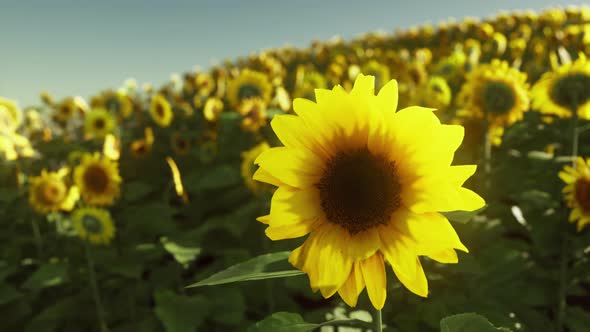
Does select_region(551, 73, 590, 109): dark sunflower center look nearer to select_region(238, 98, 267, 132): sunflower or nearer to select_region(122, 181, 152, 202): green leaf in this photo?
select_region(238, 98, 267, 132): sunflower

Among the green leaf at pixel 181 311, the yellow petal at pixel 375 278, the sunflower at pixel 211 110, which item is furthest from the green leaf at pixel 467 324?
the sunflower at pixel 211 110

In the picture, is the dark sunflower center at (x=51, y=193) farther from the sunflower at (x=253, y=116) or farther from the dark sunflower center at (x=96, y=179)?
the sunflower at (x=253, y=116)

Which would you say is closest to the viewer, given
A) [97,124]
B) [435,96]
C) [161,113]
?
[435,96]

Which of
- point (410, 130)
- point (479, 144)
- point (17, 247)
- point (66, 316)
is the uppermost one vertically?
point (410, 130)

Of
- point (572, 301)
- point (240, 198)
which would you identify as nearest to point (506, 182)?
point (572, 301)

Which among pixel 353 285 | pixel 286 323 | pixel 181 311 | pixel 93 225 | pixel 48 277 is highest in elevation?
pixel 353 285

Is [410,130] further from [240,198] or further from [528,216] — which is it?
[240,198]

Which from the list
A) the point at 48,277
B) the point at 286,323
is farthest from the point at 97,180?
the point at 286,323

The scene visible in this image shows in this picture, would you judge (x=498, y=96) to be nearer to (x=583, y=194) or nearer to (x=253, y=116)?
(x=583, y=194)
